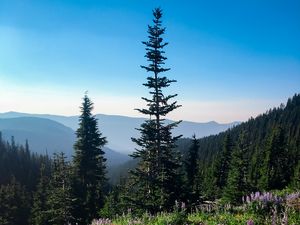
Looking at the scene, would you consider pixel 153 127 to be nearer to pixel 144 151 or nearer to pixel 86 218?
pixel 144 151

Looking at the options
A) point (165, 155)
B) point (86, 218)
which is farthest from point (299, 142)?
point (165, 155)

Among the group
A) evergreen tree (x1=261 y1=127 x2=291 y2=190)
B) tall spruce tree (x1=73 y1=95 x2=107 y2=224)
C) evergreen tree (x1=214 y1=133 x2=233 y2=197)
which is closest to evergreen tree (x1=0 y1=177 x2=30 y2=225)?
tall spruce tree (x1=73 y1=95 x2=107 y2=224)

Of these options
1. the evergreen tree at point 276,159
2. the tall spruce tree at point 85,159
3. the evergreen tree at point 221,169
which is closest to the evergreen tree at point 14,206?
the tall spruce tree at point 85,159

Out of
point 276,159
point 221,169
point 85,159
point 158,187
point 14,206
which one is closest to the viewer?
point 158,187

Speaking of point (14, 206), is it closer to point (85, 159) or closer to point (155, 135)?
point (85, 159)

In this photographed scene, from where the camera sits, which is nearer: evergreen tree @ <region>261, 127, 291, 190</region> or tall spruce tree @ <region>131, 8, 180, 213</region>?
tall spruce tree @ <region>131, 8, 180, 213</region>

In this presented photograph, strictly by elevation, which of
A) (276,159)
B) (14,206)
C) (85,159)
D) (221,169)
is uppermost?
(85,159)

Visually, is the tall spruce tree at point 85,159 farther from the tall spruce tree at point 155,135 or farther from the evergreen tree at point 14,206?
the evergreen tree at point 14,206

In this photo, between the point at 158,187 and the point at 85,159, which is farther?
the point at 85,159

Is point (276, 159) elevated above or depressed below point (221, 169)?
above

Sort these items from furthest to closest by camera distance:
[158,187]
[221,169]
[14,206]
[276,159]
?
[276,159] → [14,206] → [221,169] → [158,187]

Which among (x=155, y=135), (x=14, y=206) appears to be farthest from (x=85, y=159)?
(x=14, y=206)

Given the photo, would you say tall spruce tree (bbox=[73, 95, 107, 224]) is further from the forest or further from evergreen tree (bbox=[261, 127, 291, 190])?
evergreen tree (bbox=[261, 127, 291, 190])

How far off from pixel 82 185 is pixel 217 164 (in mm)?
38343
